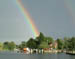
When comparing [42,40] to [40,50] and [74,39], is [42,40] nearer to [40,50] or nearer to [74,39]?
[40,50]

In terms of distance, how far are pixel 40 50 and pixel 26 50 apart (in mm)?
13336

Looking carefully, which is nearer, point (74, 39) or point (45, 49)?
point (74, 39)

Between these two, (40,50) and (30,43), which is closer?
(40,50)

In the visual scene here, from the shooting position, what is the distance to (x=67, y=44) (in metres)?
199

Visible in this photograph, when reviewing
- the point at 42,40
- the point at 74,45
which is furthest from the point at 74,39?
the point at 42,40

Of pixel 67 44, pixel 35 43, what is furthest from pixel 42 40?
pixel 67 44

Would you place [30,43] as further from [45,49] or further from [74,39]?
[74,39]

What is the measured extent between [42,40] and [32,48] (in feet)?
41.7

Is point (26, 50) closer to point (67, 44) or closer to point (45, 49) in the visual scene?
point (45, 49)

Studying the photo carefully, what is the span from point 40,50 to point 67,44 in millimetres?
30510

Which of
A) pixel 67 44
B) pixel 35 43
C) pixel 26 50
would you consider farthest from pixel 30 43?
pixel 67 44

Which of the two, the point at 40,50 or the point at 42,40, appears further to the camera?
Result: the point at 42,40

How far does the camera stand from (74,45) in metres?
175

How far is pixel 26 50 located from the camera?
180625 mm
